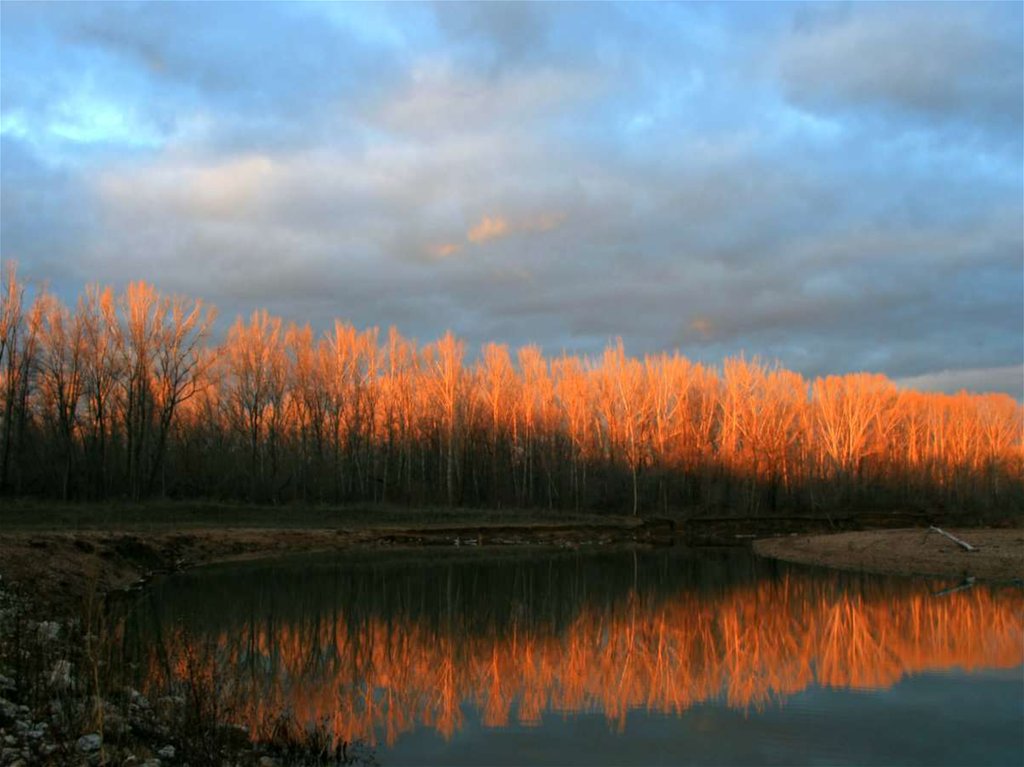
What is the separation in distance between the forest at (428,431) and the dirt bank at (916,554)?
2253 cm

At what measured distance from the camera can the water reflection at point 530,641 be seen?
1123 centimetres

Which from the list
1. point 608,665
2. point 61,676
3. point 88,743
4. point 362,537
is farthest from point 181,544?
point 88,743

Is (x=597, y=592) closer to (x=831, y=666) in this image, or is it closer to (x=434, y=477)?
(x=831, y=666)

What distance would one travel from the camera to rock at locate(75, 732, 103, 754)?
6.62 metres

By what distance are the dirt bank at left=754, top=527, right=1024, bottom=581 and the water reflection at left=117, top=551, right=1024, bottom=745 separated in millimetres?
2938

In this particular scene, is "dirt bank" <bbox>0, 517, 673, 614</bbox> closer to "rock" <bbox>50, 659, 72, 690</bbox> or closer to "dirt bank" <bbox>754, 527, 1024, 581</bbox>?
"rock" <bbox>50, 659, 72, 690</bbox>

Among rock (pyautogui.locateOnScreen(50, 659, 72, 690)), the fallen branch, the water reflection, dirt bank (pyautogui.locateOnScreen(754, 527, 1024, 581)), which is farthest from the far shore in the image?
the water reflection

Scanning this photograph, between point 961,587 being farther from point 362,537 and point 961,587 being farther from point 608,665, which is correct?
point 362,537

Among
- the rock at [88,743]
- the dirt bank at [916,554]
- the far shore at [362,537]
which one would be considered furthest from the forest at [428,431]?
the rock at [88,743]

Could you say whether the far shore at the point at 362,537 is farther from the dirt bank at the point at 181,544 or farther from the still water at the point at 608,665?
the still water at the point at 608,665

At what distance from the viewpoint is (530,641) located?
16141 millimetres

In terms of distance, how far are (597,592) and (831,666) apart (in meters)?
10.6

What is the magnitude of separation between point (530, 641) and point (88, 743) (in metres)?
10.4

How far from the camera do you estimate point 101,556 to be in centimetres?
2395
